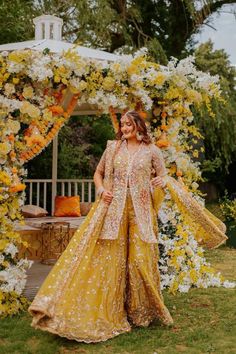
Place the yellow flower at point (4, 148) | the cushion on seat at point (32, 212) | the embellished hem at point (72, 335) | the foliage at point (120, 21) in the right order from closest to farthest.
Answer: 1. the embellished hem at point (72, 335)
2. the yellow flower at point (4, 148)
3. the cushion on seat at point (32, 212)
4. the foliage at point (120, 21)

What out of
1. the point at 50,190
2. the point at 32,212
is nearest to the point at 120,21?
the point at 50,190

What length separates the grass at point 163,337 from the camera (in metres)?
4.25

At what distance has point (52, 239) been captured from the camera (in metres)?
7.41

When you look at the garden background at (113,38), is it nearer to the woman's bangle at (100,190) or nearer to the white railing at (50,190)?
the white railing at (50,190)

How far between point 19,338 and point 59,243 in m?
2.96

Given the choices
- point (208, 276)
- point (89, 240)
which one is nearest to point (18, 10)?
point (208, 276)

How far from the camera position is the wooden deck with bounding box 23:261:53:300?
576cm

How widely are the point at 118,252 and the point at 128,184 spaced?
1.79 ft

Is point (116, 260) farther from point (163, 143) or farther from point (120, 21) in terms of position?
point (120, 21)

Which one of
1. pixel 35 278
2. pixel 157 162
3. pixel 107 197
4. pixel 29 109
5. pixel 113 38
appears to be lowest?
pixel 35 278

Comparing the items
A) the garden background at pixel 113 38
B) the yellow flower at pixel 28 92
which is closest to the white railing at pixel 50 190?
the garden background at pixel 113 38

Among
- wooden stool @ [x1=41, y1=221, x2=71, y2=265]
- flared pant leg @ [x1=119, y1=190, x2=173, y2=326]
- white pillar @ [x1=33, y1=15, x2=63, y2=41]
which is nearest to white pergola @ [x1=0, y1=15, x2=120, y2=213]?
white pillar @ [x1=33, y1=15, x2=63, y2=41]

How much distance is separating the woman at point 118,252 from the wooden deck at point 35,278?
1363 mm

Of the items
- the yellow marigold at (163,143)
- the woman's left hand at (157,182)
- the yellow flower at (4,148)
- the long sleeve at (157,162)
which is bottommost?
the woman's left hand at (157,182)
